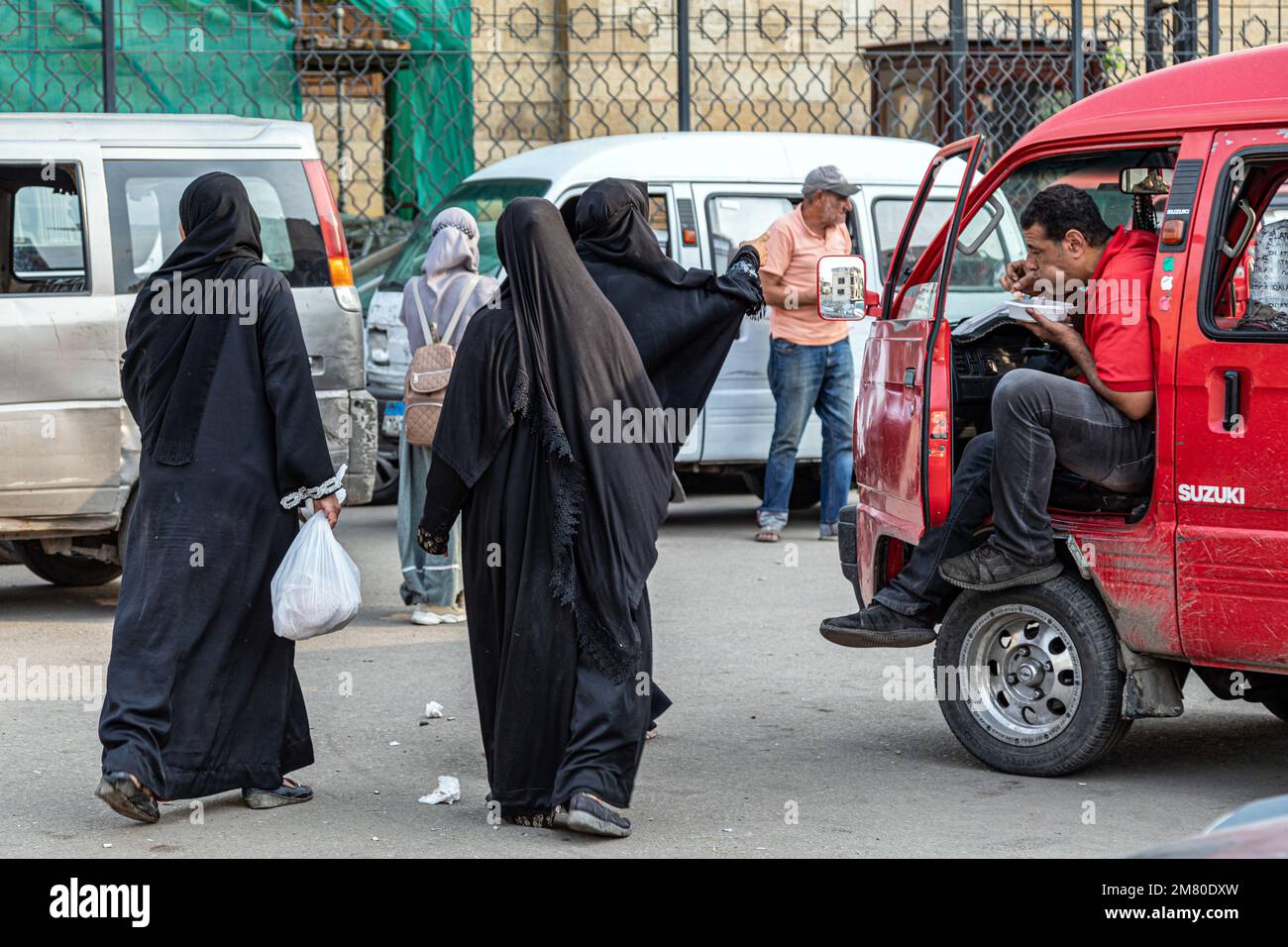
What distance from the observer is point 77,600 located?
8.86 meters

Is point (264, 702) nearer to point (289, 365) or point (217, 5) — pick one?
point (289, 365)

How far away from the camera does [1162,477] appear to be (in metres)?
5.30

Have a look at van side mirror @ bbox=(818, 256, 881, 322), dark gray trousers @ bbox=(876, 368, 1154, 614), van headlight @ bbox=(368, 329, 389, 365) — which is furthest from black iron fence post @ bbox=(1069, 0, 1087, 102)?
dark gray trousers @ bbox=(876, 368, 1154, 614)

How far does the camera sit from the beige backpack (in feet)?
25.7

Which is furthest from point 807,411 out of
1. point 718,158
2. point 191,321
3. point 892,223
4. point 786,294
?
point 191,321

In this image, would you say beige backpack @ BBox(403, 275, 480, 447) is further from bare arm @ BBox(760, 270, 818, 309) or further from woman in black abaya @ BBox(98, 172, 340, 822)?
bare arm @ BBox(760, 270, 818, 309)

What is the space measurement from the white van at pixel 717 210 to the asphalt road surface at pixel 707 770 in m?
2.50

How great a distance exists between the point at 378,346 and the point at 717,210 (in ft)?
6.96

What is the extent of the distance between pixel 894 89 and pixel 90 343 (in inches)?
405

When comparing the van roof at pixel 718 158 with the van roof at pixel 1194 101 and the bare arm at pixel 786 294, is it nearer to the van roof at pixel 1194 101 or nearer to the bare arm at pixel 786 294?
the bare arm at pixel 786 294

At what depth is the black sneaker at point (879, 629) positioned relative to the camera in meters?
5.72

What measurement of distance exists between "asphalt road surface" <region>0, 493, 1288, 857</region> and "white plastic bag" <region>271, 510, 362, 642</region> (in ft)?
1.92
